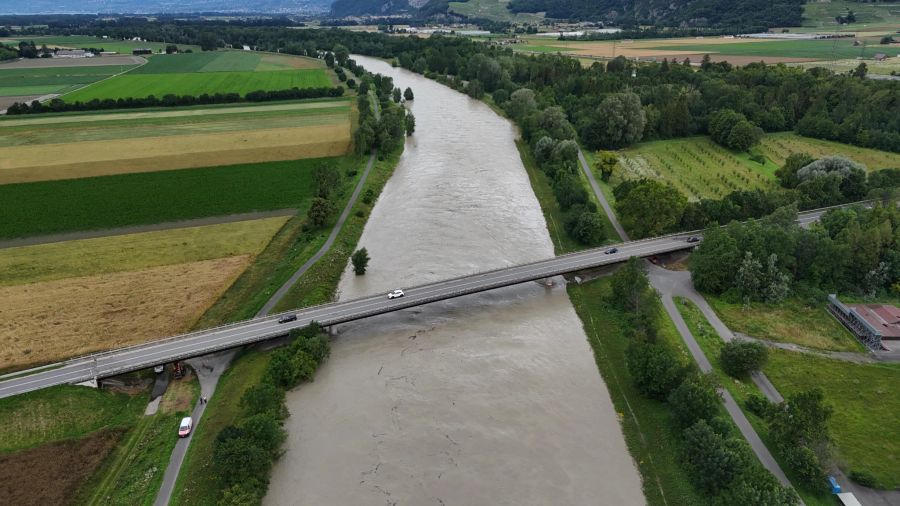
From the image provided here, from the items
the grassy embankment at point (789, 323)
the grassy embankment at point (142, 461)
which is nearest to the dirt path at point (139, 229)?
the grassy embankment at point (142, 461)

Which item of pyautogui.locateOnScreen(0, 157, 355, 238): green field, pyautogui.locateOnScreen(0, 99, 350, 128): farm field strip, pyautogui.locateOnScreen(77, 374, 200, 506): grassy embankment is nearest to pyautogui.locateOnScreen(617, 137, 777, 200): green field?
pyautogui.locateOnScreen(0, 157, 355, 238): green field

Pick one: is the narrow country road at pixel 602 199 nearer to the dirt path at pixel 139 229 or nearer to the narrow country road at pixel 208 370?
the narrow country road at pixel 208 370

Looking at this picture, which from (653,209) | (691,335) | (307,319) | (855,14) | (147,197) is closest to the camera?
(691,335)

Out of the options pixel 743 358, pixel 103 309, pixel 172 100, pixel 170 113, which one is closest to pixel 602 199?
pixel 743 358

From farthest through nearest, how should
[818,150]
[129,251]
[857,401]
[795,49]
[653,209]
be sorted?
[795,49] → [818,150] → [653,209] → [129,251] → [857,401]

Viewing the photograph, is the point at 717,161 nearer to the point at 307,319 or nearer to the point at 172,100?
the point at 307,319

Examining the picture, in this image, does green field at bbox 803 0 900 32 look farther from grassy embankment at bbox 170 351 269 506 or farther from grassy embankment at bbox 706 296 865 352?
grassy embankment at bbox 170 351 269 506

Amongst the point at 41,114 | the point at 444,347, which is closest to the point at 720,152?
the point at 444,347
